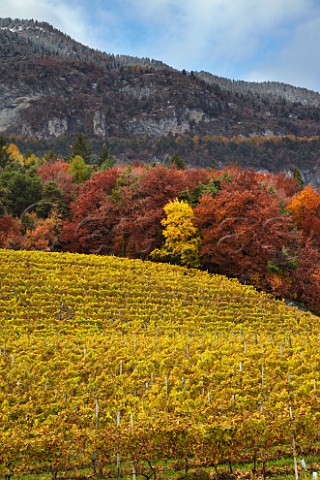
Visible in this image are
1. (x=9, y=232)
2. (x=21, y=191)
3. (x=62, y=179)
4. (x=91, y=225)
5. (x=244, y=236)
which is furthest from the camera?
(x=62, y=179)

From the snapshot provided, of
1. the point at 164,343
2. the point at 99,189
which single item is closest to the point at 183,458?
the point at 164,343

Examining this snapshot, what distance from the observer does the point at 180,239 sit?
40844 millimetres

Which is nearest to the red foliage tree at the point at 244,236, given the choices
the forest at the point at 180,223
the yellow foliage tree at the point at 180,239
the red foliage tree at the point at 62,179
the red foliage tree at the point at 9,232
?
the forest at the point at 180,223

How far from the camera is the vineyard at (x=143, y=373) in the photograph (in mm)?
11109

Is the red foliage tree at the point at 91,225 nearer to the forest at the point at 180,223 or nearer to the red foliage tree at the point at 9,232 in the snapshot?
the forest at the point at 180,223

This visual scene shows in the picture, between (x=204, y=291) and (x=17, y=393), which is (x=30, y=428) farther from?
(x=204, y=291)

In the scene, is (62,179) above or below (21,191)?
above

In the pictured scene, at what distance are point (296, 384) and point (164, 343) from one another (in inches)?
296

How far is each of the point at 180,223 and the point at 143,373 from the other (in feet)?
82.0

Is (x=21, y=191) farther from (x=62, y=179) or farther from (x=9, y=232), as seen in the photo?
(x=9, y=232)

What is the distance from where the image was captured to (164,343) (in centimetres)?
2164

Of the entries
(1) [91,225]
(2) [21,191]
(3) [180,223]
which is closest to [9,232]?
(2) [21,191]

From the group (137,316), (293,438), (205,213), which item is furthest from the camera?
(205,213)

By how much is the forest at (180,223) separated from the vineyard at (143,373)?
4.56m
